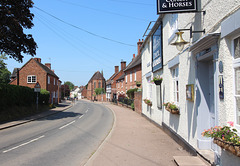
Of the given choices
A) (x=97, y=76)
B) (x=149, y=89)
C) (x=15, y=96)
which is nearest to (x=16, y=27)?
(x=15, y=96)

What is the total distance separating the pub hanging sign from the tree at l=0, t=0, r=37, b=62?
13506mm

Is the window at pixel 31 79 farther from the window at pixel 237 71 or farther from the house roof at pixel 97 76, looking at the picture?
the house roof at pixel 97 76

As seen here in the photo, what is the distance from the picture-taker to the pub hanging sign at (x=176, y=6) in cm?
548

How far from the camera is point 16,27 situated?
1608 centimetres

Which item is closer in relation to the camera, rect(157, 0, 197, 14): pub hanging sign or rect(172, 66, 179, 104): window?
rect(157, 0, 197, 14): pub hanging sign

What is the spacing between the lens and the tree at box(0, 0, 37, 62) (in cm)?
1544

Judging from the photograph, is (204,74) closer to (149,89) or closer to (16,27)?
(149,89)

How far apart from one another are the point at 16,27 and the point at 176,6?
14363 millimetres

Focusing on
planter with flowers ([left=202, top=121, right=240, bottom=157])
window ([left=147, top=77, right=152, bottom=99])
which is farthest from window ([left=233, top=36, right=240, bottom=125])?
window ([left=147, top=77, right=152, bottom=99])

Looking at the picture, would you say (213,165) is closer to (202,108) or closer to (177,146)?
(202,108)

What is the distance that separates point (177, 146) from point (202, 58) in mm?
3686

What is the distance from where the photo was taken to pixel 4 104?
1672 centimetres

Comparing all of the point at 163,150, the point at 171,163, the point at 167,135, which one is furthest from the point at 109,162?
the point at 167,135

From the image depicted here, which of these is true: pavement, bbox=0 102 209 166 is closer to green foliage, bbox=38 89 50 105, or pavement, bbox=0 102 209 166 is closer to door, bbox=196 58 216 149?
door, bbox=196 58 216 149
